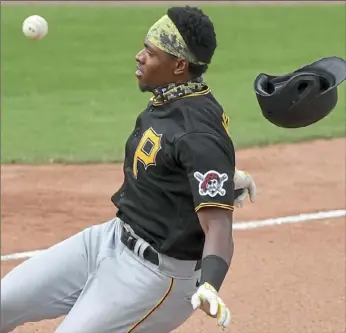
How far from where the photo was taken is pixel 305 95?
409 centimetres

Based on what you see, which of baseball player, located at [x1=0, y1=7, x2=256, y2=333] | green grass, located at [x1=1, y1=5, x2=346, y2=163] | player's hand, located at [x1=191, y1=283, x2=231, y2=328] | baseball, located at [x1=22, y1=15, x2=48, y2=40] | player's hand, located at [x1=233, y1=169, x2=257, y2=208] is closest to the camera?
player's hand, located at [x1=191, y1=283, x2=231, y2=328]

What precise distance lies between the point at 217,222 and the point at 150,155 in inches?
18.2

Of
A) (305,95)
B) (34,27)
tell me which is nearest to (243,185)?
(305,95)

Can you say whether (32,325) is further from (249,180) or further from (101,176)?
(101,176)

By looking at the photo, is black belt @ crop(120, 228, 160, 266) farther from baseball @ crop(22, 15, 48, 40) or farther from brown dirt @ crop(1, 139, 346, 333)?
baseball @ crop(22, 15, 48, 40)

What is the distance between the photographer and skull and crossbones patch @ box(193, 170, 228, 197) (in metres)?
3.70

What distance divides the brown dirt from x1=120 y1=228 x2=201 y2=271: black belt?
1.82 meters

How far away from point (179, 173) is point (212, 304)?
2.40 ft

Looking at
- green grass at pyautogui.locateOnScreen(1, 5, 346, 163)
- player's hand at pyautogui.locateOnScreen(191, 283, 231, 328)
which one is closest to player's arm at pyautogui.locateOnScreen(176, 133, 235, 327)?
player's hand at pyautogui.locateOnScreen(191, 283, 231, 328)

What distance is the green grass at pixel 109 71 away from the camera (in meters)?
11.2

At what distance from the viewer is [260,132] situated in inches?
451

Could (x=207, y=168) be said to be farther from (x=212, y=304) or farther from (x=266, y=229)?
(x=266, y=229)

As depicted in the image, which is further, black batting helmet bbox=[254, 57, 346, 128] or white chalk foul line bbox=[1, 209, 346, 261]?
white chalk foul line bbox=[1, 209, 346, 261]

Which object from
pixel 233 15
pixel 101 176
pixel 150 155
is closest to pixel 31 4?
pixel 233 15
